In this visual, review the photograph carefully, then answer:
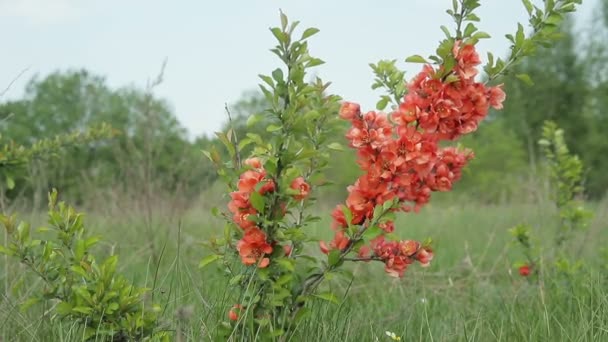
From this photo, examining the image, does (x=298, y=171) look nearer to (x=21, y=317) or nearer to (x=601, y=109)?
(x=21, y=317)

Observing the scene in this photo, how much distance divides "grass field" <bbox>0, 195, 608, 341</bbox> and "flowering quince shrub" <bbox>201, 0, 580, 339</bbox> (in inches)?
6.8

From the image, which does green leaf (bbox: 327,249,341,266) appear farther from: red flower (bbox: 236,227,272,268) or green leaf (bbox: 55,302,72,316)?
green leaf (bbox: 55,302,72,316)

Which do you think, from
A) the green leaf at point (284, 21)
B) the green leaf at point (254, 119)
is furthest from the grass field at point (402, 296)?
the green leaf at point (284, 21)

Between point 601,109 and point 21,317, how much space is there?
28963 millimetres

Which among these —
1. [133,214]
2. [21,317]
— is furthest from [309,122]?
[133,214]

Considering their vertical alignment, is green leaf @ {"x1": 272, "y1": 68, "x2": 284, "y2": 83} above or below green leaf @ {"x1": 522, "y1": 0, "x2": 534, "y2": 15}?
below

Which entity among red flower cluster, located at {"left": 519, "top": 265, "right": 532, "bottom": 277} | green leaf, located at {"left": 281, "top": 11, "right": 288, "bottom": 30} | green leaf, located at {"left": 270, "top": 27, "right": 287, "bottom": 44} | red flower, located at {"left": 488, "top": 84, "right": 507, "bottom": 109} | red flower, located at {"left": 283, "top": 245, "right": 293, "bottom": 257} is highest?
green leaf, located at {"left": 281, "top": 11, "right": 288, "bottom": 30}

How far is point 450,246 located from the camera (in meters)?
5.84

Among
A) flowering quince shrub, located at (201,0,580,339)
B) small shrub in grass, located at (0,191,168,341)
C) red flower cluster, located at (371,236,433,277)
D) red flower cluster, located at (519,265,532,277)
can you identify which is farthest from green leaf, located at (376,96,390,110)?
red flower cluster, located at (519,265,532,277)

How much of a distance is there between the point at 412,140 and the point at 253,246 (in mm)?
553

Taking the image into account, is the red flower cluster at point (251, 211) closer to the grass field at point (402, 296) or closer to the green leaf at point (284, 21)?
the grass field at point (402, 296)

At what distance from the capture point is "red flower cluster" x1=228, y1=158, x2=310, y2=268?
178cm

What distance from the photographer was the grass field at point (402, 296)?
2.18 meters

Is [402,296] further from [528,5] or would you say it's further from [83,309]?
[83,309]
